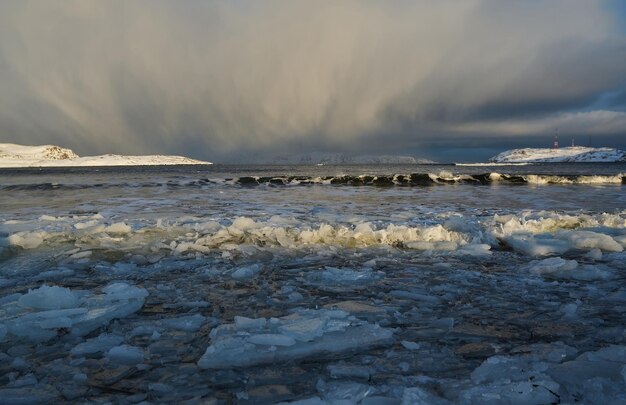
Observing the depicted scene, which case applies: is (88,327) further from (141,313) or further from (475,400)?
(475,400)

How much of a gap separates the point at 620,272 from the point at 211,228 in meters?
7.02

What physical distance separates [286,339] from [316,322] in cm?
39

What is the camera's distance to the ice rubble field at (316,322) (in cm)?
251

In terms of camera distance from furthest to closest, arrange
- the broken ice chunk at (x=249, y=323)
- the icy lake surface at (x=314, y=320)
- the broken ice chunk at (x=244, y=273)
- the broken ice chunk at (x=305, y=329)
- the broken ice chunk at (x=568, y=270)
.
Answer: the broken ice chunk at (x=244, y=273) < the broken ice chunk at (x=568, y=270) < the broken ice chunk at (x=249, y=323) < the broken ice chunk at (x=305, y=329) < the icy lake surface at (x=314, y=320)

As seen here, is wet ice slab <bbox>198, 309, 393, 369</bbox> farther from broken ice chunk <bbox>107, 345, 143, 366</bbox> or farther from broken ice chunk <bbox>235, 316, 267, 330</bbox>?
broken ice chunk <bbox>107, 345, 143, 366</bbox>

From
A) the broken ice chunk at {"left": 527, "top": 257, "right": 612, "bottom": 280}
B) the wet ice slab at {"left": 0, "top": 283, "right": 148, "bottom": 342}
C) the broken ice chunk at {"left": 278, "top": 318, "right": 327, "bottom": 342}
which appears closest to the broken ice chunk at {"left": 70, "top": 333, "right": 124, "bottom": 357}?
the wet ice slab at {"left": 0, "top": 283, "right": 148, "bottom": 342}

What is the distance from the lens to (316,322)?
341 cm

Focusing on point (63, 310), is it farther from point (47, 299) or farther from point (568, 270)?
point (568, 270)

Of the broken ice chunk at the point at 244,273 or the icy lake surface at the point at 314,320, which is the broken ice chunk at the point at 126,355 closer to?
the icy lake surface at the point at 314,320

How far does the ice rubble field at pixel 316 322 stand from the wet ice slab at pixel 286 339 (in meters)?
0.01

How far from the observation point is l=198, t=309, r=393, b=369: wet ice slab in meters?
2.89

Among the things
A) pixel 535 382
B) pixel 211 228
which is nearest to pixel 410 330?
pixel 535 382

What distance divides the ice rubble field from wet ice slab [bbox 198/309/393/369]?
14 mm

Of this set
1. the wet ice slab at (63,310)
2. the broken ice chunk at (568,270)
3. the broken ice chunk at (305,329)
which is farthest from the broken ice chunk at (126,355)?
the broken ice chunk at (568,270)
